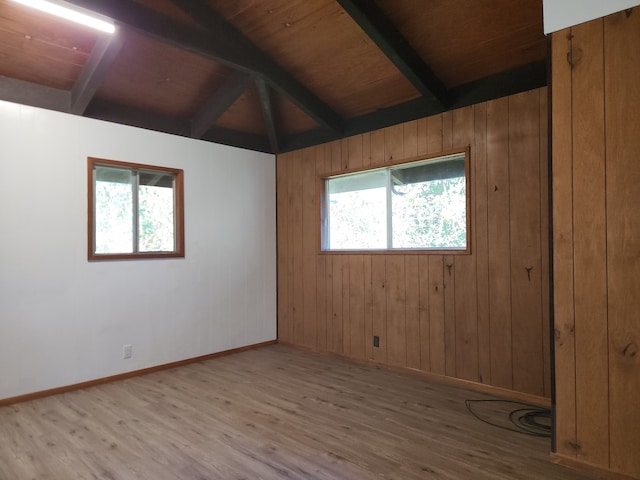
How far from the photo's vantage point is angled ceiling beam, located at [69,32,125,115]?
3053 millimetres

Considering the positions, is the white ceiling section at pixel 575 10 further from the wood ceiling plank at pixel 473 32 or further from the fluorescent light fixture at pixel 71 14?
the fluorescent light fixture at pixel 71 14

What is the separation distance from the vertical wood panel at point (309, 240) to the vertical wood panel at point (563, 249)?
2.92 m

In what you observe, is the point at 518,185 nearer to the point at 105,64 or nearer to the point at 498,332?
the point at 498,332

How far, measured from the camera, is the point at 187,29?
307 centimetres

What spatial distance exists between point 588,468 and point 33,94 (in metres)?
5.00

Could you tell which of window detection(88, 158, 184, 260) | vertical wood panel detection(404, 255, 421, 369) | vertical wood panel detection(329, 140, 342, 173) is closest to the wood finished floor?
vertical wood panel detection(404, 255, 421, 369)

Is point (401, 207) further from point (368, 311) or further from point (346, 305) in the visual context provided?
point (346, 305)

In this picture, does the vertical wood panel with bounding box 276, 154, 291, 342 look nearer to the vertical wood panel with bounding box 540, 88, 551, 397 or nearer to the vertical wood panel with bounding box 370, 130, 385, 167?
the vertical wood panel with bounding box 370, 130, 385, 167

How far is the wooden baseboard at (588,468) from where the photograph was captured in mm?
1947

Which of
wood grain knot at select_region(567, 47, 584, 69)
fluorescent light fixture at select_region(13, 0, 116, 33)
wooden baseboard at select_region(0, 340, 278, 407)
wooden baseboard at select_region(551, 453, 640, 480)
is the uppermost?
fluorescent light fixture at select_region(13, 0, 116, 33)

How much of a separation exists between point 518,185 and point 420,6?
1645mm

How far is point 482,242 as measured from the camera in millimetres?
3348

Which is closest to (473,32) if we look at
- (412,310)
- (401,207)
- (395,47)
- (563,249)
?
(395,47)

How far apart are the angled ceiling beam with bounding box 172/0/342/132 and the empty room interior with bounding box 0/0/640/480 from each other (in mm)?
28
